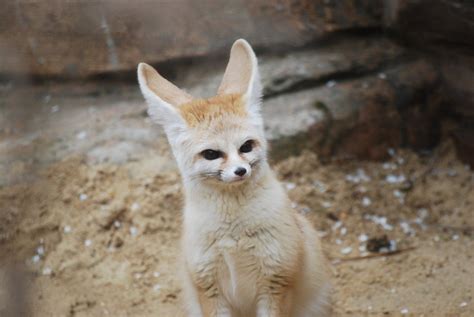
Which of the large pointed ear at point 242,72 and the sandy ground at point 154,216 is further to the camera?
the sandy ground at point 154,216

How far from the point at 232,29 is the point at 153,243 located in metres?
2.00

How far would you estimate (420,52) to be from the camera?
19.6 feet

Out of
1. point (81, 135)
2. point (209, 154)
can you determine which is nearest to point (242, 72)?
point (209, 154)

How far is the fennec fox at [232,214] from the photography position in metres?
3.61

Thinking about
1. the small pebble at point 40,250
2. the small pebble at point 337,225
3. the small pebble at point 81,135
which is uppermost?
the small pebble at point 81,135

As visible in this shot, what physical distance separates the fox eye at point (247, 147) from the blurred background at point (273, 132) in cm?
181

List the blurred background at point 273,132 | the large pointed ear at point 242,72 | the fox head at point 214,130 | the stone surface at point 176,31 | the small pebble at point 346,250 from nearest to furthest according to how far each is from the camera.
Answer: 1. the fox head at point 214,130
2. the large pointed ear at point 242,72
3. the blurred background at point 273,132
4. the small pebble at point 346,250
5. the stone surface at point 176,31

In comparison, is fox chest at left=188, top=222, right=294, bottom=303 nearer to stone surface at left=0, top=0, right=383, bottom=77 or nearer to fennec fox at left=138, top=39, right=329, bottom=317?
fennec fox at left=138, top=39, right=329, bottom=317

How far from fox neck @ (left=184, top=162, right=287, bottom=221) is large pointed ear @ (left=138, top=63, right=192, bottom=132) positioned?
0.36m

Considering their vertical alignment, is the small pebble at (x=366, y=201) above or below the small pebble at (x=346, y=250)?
above

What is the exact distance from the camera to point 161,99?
367cm

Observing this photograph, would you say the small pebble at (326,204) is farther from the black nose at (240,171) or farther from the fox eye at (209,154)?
the black nose at (240,171)

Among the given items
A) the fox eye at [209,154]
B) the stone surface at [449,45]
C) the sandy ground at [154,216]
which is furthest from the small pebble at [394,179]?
the fox eye at [209,154]

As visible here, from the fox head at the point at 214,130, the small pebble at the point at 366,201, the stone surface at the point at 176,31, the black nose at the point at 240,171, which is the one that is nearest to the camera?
the black nose at the point at 240,171
